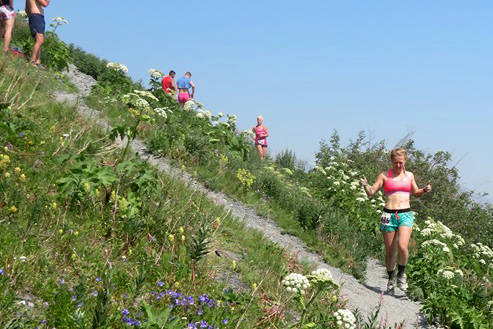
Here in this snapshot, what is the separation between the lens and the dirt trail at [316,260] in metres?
6.38

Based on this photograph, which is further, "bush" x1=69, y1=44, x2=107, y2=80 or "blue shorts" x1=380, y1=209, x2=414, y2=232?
"bush" x1=69, y1=44, x2=107, y2=80

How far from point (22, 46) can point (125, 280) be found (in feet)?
35.7

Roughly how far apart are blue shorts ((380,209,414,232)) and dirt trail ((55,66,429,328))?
102 centimetres

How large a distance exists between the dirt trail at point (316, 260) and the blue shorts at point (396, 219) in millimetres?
1020

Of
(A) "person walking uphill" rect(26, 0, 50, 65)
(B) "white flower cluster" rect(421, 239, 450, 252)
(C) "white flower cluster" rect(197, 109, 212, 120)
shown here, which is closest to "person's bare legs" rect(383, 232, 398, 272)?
(B) "white flower cluster" rect(421, 239, 450, 252)

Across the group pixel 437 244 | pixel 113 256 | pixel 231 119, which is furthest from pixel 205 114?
pixel 113 256

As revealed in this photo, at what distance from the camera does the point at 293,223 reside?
9984 millimetres

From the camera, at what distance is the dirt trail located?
251 inches

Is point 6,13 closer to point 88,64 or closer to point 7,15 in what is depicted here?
point 7,15

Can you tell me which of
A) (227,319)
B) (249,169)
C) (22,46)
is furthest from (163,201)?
(22,46)

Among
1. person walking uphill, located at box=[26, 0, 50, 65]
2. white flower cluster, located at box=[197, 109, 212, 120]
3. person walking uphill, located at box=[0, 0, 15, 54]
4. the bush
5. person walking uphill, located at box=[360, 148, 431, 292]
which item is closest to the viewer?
person walking uphill, located at box=[360, 148, 431, 292]

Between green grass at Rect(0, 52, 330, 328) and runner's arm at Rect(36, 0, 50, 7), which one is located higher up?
runner's arm at Rect(36, 0, 50, 7)

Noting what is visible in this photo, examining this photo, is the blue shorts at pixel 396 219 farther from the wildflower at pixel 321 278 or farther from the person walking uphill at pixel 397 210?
the wildflower at pixel 321 278

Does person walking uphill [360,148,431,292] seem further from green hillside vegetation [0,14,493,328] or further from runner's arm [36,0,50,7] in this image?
runner's arm [36,0,50,7]
